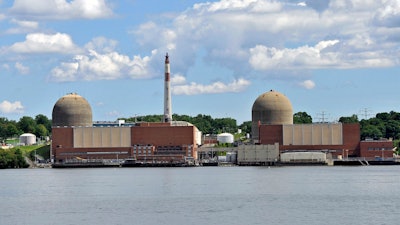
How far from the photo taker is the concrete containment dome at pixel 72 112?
14038 centimetres

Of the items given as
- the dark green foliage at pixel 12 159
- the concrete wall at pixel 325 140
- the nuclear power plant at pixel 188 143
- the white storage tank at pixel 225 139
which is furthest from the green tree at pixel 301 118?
the dark green foliage at pixel 12 159

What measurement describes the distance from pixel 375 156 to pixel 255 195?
6847 cm

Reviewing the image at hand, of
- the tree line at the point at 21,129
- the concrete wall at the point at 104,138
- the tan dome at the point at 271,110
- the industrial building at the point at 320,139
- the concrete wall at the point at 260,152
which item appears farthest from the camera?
the tree line at the point at 21,129

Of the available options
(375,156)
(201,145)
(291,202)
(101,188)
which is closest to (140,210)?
(291,202)

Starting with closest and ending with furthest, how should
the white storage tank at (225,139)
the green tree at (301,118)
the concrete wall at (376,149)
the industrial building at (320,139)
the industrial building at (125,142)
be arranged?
the concrete wall at (376,149), the industrial building at (320,139), the industrial building at (125,142), the white storage tank at (225,139), the green tree at (301,118)

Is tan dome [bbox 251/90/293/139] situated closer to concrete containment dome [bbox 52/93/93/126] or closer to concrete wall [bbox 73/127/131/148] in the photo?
concrete wall [bbox 73/127/131/148]

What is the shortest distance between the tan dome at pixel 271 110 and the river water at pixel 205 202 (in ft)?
181

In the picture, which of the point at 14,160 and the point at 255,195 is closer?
the point at 255,195

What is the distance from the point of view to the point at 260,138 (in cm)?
13650

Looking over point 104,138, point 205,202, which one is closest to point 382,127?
point 104,138

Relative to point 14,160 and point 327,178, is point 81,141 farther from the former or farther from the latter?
point 327,178

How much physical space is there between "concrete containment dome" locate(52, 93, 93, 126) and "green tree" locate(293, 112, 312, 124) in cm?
5058

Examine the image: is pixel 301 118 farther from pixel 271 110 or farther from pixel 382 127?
pixel 271 110

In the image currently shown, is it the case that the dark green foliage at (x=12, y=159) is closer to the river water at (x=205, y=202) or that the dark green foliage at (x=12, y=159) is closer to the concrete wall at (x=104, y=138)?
the concrete wall at (x=104, y=138)
